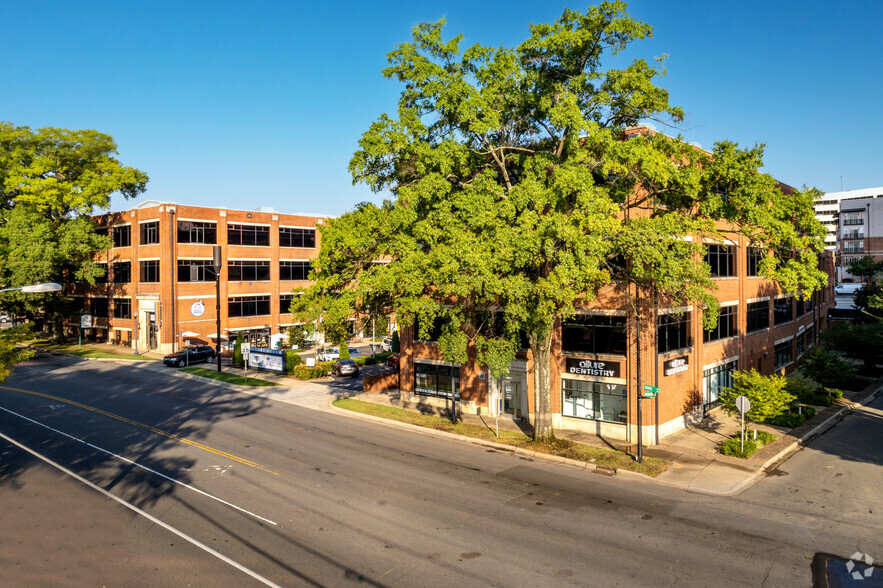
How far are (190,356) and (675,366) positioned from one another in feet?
126

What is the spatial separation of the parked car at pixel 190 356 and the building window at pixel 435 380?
23726 millimetres

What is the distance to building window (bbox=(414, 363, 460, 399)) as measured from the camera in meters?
30.3

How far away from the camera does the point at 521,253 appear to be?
18.3m

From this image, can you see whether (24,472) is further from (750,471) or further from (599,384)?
(750,471)

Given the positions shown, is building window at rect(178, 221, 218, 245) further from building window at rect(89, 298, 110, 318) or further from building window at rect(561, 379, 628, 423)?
building window at rect(561, 379, 628, 423)

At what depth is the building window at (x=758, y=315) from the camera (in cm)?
3300

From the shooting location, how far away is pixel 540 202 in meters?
19.6

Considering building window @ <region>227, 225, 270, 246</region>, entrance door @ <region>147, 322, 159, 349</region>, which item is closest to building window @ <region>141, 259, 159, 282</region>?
entrance door @ <region>147, 322, 159, 349</region>

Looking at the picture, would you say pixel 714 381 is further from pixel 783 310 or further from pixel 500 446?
pixel 500 446

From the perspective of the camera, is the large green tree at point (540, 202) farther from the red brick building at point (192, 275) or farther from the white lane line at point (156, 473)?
the red brick building at point (192, 275)

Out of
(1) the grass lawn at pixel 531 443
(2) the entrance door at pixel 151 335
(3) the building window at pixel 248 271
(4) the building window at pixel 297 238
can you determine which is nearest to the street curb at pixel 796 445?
(1) the grass lawn at pixel 531 443

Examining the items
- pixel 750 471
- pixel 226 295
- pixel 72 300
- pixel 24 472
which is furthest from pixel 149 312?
pixel 750 471

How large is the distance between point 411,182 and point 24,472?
711 inches

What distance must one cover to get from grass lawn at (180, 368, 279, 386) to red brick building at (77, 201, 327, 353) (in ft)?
34.7
